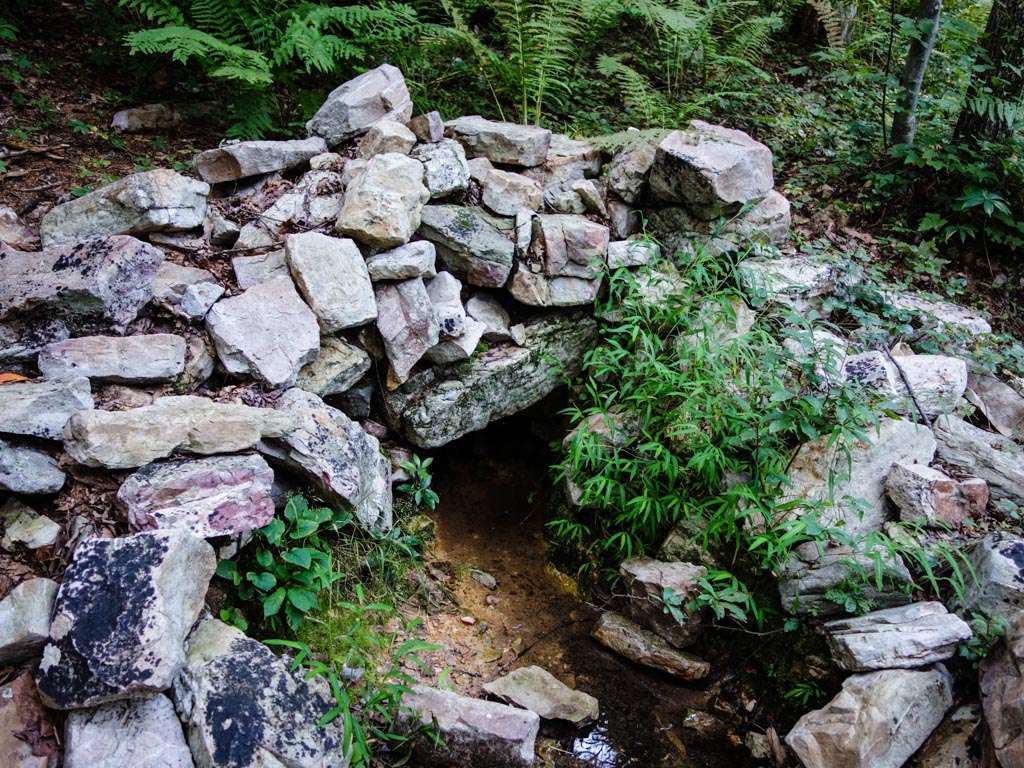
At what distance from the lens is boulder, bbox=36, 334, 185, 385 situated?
9.61 feet

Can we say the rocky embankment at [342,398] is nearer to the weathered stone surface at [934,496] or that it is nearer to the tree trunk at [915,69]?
the weathered stone surface at [934,496]

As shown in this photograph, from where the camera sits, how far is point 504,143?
4.54 meters

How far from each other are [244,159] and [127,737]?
9.79 feet

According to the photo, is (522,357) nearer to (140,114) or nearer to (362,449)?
(362,449)

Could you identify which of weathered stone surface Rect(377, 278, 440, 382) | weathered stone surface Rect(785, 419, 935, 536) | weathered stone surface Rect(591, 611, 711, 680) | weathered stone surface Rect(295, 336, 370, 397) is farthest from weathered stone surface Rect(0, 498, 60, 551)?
weathered stone surface Rect(785, 419, 935, 536)

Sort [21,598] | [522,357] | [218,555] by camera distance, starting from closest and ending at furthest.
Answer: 1. [21,598]
2. [218,555]
3. [522,357]

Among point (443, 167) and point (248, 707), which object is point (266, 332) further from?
point (248, 707)

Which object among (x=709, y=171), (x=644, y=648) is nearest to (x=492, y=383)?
(x=644, y=648)

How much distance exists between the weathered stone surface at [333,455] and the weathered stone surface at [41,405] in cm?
71

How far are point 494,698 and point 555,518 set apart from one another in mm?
1308

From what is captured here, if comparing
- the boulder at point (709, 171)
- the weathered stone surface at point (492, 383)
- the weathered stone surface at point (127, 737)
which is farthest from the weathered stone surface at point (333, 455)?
the boulder at point (709, 171)

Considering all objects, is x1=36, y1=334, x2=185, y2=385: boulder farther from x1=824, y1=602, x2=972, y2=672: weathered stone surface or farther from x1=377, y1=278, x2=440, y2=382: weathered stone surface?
x1=824, y1=602, x2=972, y2=672: weathered stone surface

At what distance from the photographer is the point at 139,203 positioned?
351 centimetres

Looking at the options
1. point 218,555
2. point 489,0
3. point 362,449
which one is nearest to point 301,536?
point 218,555
